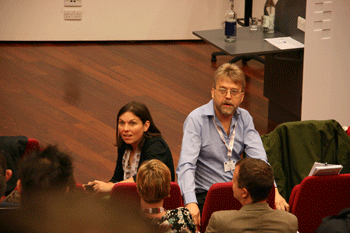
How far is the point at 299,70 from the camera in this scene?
4402 millimetres

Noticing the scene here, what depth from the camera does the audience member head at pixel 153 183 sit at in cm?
190

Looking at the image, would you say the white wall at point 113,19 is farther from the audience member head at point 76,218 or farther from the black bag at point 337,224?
the audience member head at point 76,218

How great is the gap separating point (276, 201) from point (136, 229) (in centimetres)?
210

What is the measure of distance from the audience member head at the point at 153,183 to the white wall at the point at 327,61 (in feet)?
8.03

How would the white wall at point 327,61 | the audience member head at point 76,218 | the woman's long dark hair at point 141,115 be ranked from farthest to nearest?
the white wall at point 327,61
the woman's long dark hair at point 141,115
the audience member head at point 76,218

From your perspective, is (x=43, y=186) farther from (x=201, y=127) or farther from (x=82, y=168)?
(x=82, y=168)

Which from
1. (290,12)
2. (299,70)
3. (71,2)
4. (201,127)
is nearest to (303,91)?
(299,70)

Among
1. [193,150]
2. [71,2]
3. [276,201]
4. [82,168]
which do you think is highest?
[71,2]

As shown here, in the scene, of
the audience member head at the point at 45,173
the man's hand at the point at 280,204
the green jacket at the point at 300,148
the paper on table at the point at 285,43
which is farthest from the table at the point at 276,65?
the audience member head at the point at 45,173

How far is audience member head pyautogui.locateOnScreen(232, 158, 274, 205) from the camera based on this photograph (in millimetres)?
1883

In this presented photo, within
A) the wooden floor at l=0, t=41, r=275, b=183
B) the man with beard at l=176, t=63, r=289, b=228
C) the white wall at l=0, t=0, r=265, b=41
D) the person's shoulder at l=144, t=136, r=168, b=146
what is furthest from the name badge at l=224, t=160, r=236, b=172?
Answer: the white wall at l=0, t=0, r=265, b=41

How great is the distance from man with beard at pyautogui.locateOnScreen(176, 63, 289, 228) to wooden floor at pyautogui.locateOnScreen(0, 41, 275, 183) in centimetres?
136

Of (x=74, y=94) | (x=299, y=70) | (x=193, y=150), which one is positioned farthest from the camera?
(x=74, y=94)

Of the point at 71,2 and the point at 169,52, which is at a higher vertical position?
the point at 71,2
